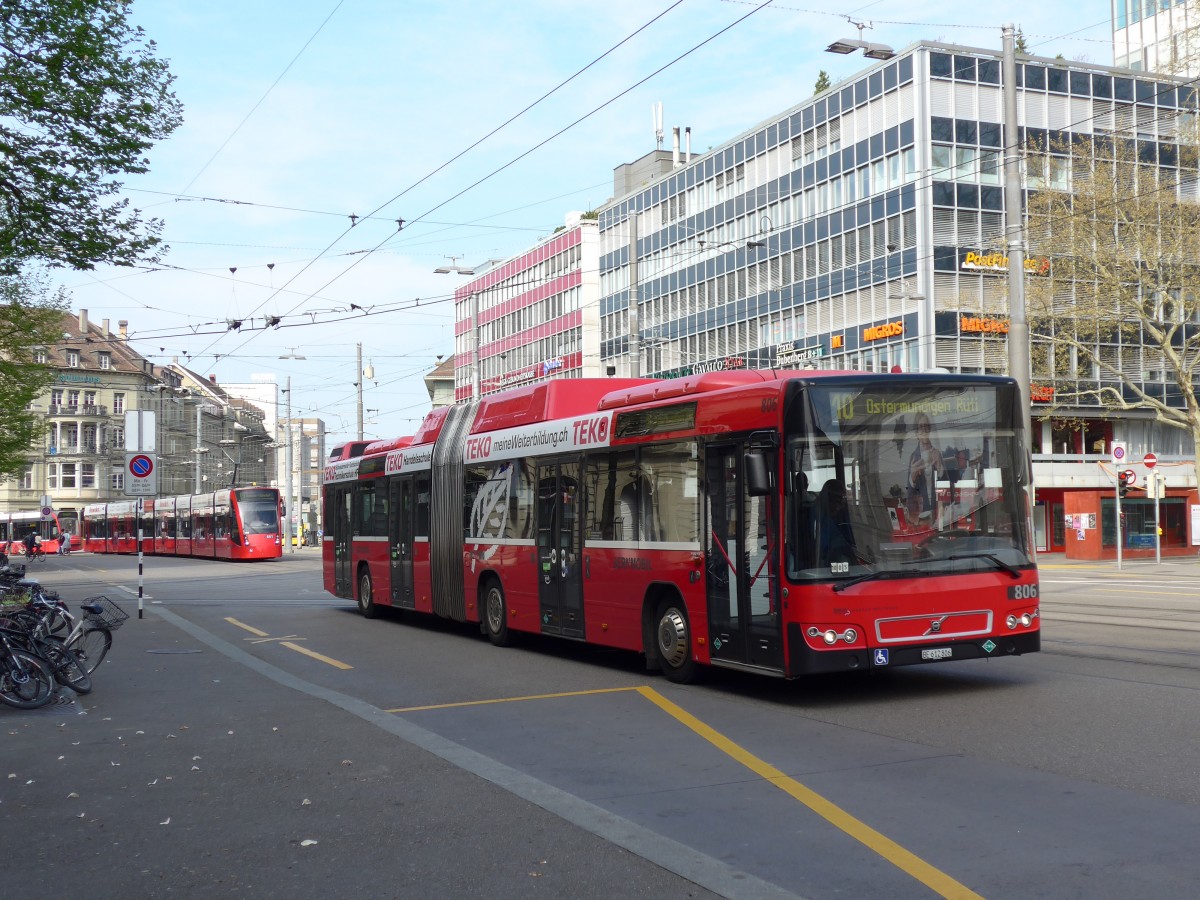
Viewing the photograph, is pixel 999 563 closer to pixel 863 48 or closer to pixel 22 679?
pixel 22 679

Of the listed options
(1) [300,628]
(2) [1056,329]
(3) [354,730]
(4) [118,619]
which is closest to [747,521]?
(3) [354,730]

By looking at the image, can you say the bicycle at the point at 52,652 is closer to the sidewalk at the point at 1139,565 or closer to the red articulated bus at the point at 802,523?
the red articulated bus at the point at 802,523

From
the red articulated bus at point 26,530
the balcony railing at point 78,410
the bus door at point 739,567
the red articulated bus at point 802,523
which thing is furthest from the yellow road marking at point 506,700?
the balcony railing at point 78,410

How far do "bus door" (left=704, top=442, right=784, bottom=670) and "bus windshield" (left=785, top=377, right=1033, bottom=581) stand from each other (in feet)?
1.17

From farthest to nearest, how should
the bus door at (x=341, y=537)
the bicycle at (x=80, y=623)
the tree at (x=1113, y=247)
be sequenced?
1. the tree at (x=1113, y=247)
2. the bus door at (x=341, y=537)
3. the bicycle at (x=80, y=623)

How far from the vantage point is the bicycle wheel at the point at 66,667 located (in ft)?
40.3

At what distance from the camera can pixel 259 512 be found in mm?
53062

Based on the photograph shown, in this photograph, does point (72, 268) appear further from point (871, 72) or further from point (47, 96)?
point (871, 72)

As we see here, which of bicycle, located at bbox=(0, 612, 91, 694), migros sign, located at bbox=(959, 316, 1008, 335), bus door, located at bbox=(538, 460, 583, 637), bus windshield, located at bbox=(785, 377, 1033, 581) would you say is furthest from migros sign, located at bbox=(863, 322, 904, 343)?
bicycle, located at bbox=(0, 612, 91, 694)

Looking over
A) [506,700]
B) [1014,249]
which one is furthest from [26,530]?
[506,700]

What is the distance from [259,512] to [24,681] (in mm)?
42197

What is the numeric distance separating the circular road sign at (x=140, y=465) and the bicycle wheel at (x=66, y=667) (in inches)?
442

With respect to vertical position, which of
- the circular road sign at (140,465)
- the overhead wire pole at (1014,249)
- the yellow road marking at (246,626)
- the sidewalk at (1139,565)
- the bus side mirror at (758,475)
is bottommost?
the sidewalk at (1139,565)

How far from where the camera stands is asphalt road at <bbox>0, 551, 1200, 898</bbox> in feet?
19.3
